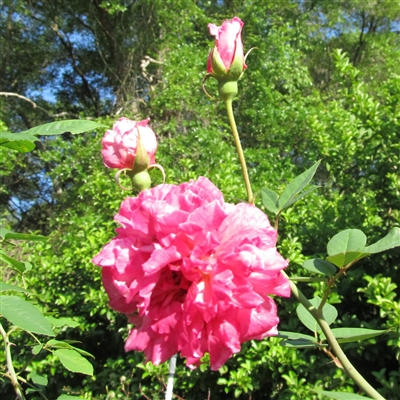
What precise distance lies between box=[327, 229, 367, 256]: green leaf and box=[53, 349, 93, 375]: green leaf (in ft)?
1.65

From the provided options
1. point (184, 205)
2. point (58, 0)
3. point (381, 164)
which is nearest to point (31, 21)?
point (58, 0)

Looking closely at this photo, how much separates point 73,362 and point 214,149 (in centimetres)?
346

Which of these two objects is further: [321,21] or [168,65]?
[321,21]

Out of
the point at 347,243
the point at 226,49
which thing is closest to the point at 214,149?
the point at 226,49

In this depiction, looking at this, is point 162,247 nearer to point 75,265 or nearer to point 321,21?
point 75,265

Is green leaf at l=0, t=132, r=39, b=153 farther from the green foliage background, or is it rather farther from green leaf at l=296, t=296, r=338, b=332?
green leaf at l=296, t=296, r=338, b=332

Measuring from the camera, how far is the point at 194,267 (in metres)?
0.45

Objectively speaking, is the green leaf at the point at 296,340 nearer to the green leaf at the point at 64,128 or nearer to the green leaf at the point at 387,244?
the green leaf at the point at 387,244

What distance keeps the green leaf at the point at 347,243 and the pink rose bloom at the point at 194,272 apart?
0.38 feet

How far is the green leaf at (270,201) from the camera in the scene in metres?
0.60

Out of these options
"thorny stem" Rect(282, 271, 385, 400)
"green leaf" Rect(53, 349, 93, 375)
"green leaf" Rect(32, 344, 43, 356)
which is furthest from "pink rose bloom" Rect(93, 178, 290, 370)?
"green leaf" Rect(32, 344, 43, 356)

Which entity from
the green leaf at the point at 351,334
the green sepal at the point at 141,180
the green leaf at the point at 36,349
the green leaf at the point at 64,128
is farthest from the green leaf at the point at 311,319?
the green leaf at the point at 36,349

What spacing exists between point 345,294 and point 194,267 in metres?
2.02

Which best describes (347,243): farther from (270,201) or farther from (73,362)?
(73,362)
